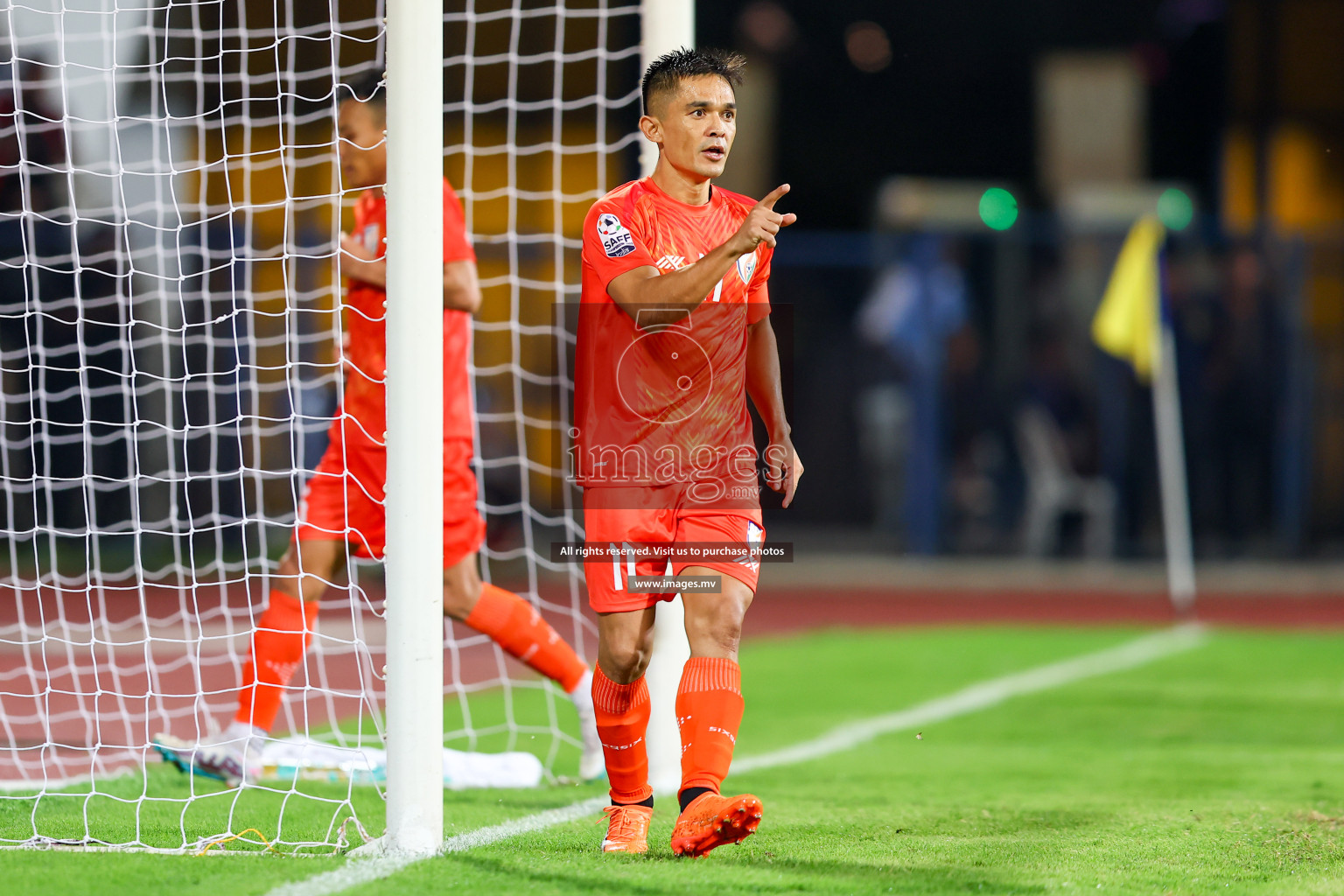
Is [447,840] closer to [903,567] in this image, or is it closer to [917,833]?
[917,833]

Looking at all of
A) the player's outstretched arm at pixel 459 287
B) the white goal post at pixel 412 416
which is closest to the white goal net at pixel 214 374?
the player's outstretched arm at pixel 459 287

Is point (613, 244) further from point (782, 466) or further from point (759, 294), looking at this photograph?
point (782, 466)

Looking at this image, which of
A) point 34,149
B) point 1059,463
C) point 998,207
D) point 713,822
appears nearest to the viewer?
point 713,822

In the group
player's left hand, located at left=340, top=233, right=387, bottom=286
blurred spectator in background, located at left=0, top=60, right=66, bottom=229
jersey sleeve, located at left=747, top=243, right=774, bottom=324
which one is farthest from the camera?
blurred spectator in background, located at left=0, top=60, right=66, bottom=229

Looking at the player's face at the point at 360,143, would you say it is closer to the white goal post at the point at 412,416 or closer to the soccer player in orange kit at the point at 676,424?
the white goal post at the point at 412,416

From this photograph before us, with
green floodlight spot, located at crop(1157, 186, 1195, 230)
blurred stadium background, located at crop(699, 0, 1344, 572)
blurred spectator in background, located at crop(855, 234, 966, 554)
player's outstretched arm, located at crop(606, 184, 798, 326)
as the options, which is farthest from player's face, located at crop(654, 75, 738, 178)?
green floodlight spot, located at crop(1157, 186, 1195, 230)

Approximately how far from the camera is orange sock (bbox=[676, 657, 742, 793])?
376 centimetres

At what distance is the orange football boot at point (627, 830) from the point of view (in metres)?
3.94

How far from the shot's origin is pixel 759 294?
401cm

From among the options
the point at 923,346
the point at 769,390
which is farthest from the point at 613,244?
the point at 923,346

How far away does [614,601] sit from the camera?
384cm

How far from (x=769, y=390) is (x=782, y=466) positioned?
203 mm

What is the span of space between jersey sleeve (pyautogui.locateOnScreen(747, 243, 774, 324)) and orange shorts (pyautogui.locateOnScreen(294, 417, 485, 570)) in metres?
1.42

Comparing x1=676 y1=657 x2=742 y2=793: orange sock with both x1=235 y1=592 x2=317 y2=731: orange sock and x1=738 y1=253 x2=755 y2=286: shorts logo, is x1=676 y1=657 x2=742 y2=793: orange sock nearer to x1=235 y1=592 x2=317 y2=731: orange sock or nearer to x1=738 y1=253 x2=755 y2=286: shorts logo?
x1=738 y1=253 x2=755 y2=286: shorts logo
